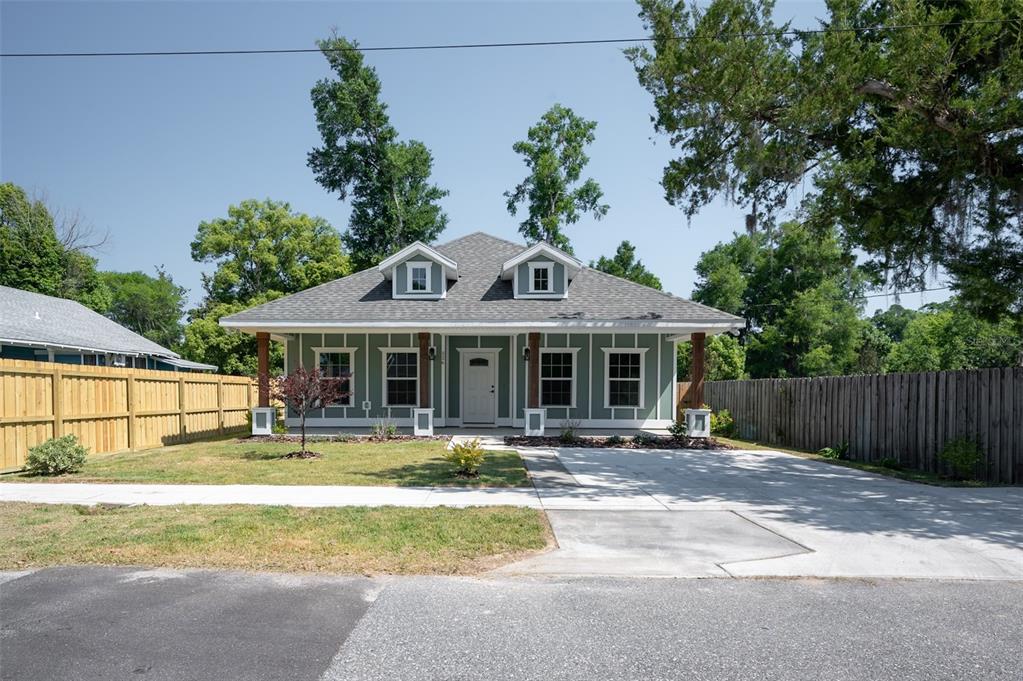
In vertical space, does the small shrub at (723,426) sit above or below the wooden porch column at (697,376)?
below

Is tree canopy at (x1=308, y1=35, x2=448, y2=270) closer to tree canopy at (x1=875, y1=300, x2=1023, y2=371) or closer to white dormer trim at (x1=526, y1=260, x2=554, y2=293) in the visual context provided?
white dormer trim at (x1=526, y1=260, x2=554, y2=293)

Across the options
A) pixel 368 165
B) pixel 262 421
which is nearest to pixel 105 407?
pixel 262 421

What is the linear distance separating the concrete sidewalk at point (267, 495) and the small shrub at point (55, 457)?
2.12 feet

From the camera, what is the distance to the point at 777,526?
6.99 m

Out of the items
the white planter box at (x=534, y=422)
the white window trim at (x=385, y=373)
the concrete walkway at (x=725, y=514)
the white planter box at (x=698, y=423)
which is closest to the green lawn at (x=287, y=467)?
the concrete walkway at (x=725, y=514)

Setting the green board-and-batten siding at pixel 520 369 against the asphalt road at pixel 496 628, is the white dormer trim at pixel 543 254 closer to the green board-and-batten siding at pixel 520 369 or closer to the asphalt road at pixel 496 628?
the green board-and-batten siding at pixel 520 369

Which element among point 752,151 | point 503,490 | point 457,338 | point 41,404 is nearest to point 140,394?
point 41,404

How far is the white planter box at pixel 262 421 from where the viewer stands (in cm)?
1606

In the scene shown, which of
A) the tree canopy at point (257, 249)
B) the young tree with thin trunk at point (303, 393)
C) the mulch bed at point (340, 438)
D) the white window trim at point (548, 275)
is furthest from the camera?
the tree canopy at point (257, 249)

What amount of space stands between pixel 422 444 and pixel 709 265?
41.1 m

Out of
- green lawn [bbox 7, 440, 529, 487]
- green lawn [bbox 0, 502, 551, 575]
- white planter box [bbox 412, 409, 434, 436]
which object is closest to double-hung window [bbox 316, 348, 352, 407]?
white planter box [bbox 412, 409, 434, 436]

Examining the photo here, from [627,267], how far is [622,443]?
20639 millimetres

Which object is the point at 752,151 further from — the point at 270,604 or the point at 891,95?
the point at 270,604

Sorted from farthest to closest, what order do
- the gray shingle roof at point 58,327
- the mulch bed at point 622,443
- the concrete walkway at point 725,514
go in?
the gray shingle roof at point 58,327 → the mulch bed at point 622,443 → the concrete walkway at point 725,514
